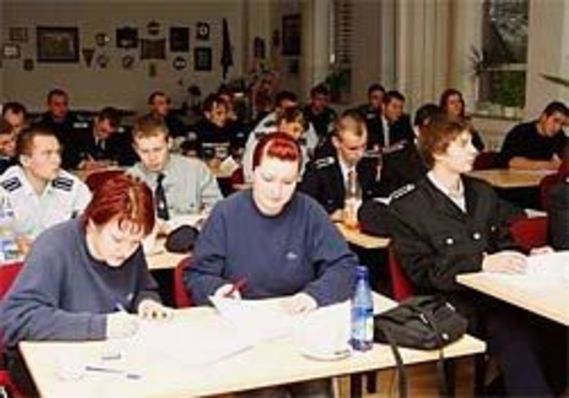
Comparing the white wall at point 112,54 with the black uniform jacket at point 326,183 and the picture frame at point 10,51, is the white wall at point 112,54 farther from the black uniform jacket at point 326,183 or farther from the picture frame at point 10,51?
the black uniform jacket at point 326,183

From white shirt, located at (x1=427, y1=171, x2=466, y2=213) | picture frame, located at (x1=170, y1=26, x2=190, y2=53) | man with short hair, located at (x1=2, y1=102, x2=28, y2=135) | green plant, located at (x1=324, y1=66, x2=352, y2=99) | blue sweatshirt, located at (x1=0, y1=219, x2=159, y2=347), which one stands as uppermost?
picture frame, located at (x1=170, y1=26, x2=190, y2=53)

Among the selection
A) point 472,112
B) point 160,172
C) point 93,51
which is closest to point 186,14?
point 93,51

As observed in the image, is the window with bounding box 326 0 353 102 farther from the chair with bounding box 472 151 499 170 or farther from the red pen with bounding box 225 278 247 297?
the red pen with bounding box 225 278 247 297

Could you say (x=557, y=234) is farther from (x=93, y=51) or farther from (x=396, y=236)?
(x=93, y=51)

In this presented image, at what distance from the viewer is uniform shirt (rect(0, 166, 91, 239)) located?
4.29m

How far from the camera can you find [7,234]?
13.6ft

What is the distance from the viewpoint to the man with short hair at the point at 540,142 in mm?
6785

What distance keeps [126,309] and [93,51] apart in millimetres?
9124

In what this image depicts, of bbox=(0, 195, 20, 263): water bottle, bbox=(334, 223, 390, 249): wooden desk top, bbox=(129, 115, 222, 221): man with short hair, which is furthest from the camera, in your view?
bbox=(129, 115, 222, 221): man with short hair

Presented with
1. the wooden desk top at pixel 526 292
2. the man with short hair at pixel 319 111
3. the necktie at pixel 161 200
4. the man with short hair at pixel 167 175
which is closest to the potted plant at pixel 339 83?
the man with short hair at pixel 319 111

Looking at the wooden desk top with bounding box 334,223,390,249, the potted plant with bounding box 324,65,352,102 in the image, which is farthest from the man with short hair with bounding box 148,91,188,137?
the wooden desk top with bounding box 334,223,390,249

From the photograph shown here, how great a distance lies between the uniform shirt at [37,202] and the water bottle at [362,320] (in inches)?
79.8

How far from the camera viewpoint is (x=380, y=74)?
9.55 metres

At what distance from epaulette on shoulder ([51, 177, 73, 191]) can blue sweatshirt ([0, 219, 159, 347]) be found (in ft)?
5.13
